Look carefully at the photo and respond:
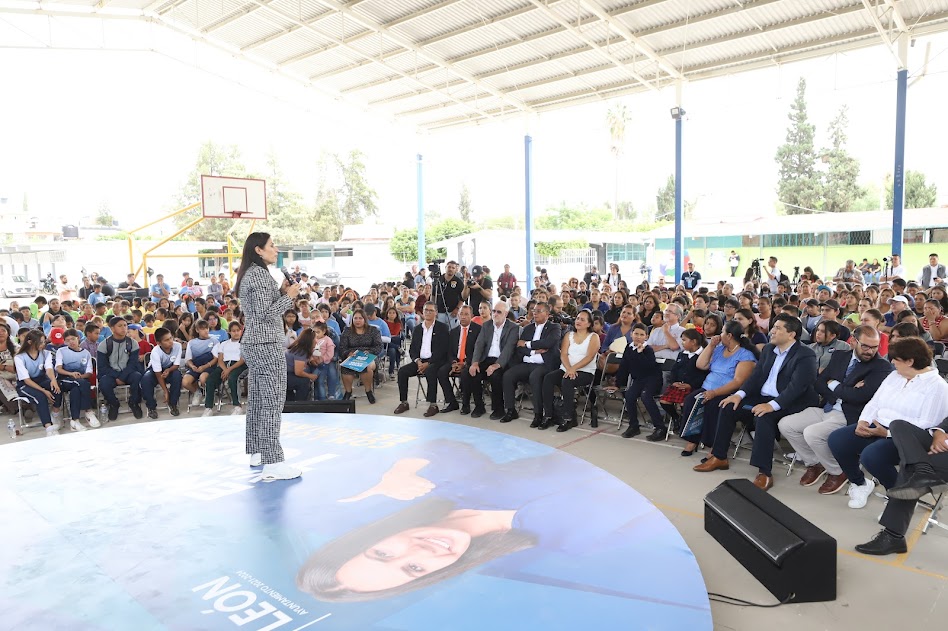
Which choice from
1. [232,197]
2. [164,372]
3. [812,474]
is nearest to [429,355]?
[164,372]

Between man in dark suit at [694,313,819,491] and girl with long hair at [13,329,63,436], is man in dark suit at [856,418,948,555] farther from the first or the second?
girl with long hair at [13,329,63,436]

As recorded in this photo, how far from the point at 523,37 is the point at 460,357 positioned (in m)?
9.28

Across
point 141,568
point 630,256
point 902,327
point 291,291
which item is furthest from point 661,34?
point 630,256

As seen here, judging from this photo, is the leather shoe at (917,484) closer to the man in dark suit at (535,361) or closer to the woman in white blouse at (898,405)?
the woman in white blouse at (898,405)

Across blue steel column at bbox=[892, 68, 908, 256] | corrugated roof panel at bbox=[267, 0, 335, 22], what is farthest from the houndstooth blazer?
blue steel column at bbox=[892, 68, 908, 256]

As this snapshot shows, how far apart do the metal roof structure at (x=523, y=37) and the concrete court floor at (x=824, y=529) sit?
905 cm

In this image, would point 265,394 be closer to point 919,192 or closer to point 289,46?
point 289,46

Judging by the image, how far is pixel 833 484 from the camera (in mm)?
4363

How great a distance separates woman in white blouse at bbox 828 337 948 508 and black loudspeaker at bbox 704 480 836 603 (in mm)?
882

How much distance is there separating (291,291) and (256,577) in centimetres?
172

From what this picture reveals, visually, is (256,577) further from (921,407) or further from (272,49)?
(272,49)

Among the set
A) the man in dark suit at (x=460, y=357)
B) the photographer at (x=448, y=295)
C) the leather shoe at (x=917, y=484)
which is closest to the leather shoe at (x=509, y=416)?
the man in dark suit at (x=460, y=357)

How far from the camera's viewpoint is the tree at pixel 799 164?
4559 cm

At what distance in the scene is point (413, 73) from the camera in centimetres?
1611
